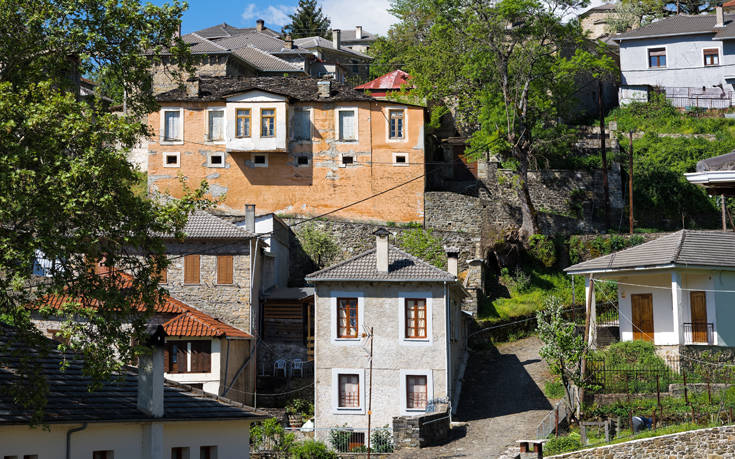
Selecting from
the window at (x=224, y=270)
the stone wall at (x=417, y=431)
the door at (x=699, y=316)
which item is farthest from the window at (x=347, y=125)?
the stone wall at (x=417, y=431)

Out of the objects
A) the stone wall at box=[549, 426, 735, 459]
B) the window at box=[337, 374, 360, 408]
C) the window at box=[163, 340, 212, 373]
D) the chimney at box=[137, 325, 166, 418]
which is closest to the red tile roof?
the window at box=[163, 340, 212, 373]

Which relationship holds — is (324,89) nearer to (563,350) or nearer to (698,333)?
(563,350)

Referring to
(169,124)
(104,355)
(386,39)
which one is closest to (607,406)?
(104,355)

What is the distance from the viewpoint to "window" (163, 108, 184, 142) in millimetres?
46594

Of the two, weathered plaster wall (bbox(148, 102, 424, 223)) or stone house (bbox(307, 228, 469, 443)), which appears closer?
stone house (bbox(307, 228, 469, 443))

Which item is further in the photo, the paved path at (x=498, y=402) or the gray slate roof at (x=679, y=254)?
the gray slate roof at (x=679, y=254)

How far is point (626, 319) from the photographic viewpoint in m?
35.4

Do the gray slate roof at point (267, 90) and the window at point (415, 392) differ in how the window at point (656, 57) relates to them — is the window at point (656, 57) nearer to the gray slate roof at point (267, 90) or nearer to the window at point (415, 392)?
the gray slate roof at point (267, 90)

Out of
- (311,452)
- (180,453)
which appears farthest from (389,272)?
(180,453)

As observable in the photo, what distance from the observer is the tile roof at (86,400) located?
17.8m

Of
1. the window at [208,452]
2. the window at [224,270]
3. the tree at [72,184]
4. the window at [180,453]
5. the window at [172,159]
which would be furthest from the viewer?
the window at [172,159]

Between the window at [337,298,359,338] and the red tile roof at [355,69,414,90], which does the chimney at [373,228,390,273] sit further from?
the red tile roof at [355,69,414,90]

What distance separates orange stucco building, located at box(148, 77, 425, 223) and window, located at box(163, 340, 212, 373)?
13.0 m

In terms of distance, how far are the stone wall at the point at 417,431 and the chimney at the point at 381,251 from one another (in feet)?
18.8
